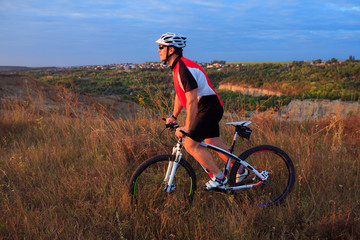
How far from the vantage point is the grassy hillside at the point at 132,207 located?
8.65 ft

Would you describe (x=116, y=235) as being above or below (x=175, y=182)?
below

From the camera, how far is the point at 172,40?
287 centimetres

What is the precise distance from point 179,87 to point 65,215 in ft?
6.92

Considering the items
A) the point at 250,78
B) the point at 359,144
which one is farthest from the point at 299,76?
the point at 359,144

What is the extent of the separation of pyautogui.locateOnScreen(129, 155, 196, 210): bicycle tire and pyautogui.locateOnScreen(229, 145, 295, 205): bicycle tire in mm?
600

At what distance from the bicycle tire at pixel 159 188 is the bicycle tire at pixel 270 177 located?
1.97 feet

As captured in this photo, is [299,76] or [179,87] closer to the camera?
[179,87]

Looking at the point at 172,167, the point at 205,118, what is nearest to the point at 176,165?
the point at 172,167

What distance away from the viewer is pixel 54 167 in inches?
175

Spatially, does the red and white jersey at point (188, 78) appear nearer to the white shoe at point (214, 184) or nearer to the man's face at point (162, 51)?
the man's face at point (162, 51)

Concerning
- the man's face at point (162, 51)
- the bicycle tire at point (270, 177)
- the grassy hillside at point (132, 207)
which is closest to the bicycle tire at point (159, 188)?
the grassy hillside at point (132, 207)

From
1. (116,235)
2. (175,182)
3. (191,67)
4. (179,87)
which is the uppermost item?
(191,67)

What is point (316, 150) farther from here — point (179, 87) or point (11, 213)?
point (11, 213)

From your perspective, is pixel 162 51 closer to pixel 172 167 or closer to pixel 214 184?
pixel 172 167
